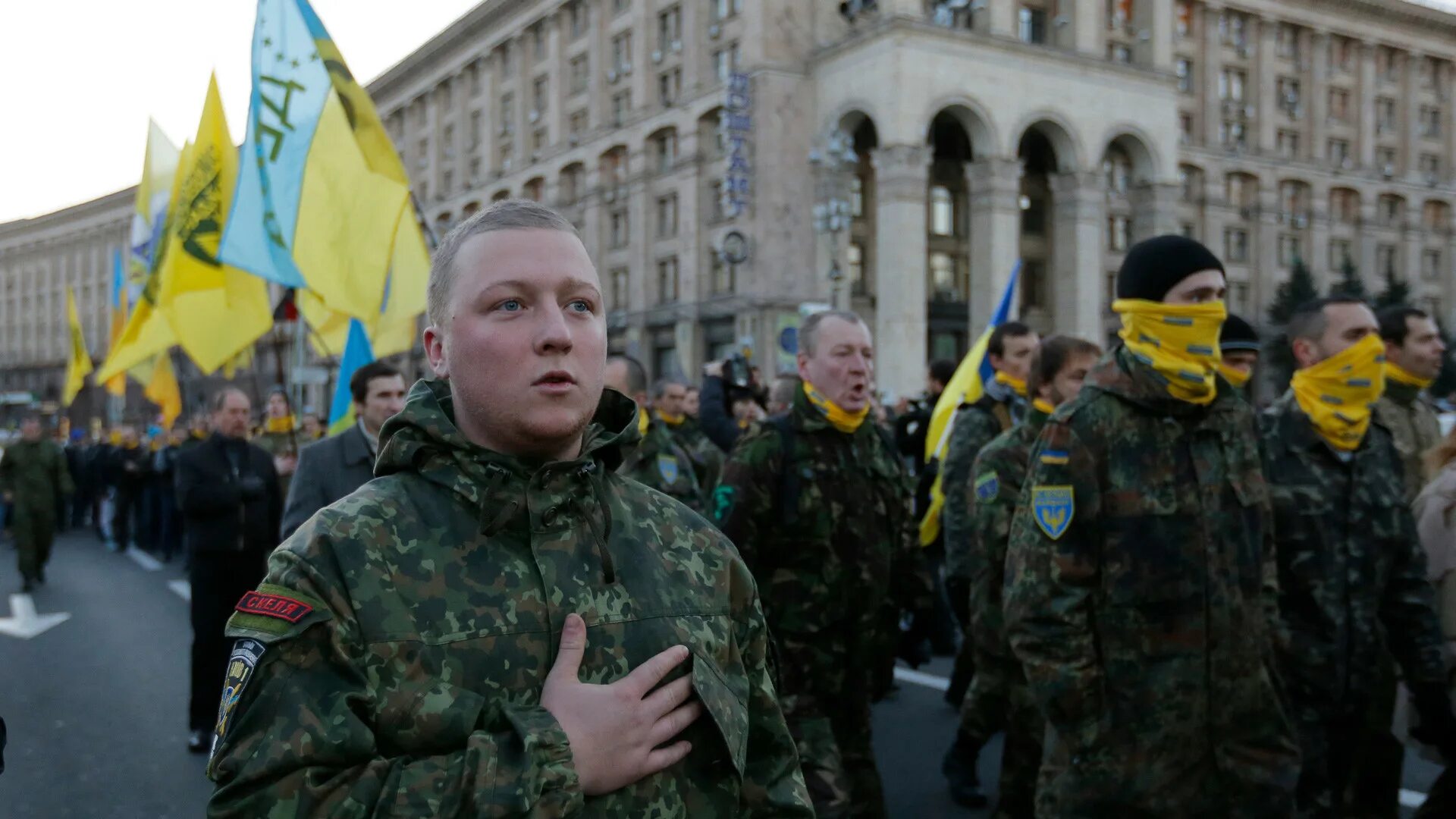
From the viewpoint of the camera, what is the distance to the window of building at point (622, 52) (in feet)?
151

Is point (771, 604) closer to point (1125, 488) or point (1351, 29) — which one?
point (1125, 488)

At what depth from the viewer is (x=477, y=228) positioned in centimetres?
190

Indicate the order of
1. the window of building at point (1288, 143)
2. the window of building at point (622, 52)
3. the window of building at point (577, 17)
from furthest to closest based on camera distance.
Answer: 1. the window of building at point (1288, 143)
2. the window of building at point (577, 17)
3. the window of building at point (622, 52)

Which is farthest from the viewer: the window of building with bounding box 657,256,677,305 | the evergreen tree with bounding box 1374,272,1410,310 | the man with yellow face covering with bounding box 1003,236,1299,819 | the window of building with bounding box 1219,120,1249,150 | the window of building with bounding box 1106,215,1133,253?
the window of building with bounding box 1219,120,1249,150

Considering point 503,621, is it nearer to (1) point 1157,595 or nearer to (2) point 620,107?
(1) point 1157,595

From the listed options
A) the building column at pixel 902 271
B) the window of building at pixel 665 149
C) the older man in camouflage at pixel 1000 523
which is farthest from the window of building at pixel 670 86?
the older man in camouflage at pixel 1000 523

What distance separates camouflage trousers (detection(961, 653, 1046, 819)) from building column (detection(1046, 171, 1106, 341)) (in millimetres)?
35360

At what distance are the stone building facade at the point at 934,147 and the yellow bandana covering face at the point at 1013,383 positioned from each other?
795 inches

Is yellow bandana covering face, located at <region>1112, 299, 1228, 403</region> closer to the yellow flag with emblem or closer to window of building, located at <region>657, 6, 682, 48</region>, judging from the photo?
the yellow flag with emblem

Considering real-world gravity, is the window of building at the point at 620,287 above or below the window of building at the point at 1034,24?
below

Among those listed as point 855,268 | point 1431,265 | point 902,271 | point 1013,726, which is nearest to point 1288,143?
point 1431,265

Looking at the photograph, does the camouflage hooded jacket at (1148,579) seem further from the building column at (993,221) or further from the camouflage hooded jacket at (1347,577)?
the building column at (993,221)

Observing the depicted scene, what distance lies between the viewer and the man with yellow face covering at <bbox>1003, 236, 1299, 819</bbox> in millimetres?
3475

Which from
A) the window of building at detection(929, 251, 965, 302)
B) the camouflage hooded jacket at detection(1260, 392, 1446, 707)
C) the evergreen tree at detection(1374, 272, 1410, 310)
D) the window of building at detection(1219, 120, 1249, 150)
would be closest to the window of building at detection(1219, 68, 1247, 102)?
the window of building at detection(1219, 120, 1249, 150)
